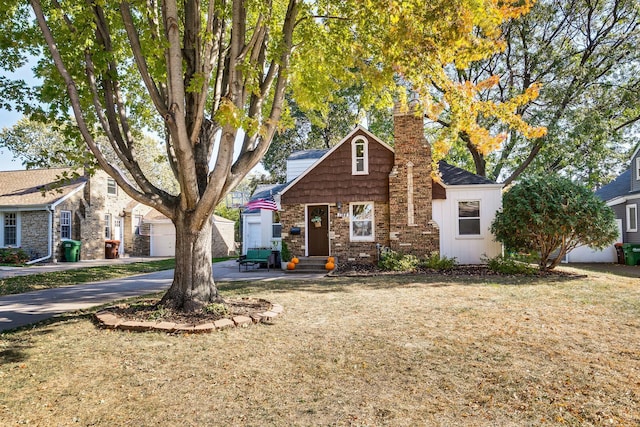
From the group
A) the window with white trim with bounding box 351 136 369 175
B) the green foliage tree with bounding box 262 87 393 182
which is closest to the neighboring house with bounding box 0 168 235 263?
the green foliage tree with bounding box 262 87 393 182

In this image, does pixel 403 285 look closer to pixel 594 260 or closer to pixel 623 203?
pixel 594 260

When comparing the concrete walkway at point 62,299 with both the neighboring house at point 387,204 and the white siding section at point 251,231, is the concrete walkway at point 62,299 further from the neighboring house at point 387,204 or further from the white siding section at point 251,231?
the white siding section at point 251,231

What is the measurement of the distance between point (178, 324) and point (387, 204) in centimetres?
1103

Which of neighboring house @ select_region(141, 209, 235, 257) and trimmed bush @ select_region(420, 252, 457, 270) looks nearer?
trimmed bush @ select_region(420, 252, 457, 270)

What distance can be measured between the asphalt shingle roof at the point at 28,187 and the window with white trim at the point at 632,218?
92.9 ft

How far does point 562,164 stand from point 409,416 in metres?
21.4

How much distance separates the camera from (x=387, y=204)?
51.2 ft

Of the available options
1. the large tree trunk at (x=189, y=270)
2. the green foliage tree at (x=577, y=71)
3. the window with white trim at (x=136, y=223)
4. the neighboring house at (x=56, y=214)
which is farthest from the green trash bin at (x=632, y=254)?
the window with white trim at (x=136, y=223)

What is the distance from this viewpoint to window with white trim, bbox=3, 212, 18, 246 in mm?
20953

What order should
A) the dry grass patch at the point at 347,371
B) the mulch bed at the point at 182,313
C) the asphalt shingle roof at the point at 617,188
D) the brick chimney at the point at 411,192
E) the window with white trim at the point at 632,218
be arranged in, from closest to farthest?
1. the dry grass patch at the point at 347,371
2. the mulch bed at the point at 182,313
3. the brick chimney at the point at 411,192
4. the window with white trim at the point at 632,218
5. the asphalt shingle roof at the point at 617,188

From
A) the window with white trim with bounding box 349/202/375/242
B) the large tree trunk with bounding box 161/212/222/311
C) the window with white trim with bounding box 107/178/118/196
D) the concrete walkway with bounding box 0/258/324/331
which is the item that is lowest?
the concrete walkway with bounding box 0/258/324/331

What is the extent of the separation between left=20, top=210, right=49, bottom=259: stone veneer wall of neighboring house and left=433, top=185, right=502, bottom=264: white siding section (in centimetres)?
1938

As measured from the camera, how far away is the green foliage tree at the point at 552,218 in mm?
11766

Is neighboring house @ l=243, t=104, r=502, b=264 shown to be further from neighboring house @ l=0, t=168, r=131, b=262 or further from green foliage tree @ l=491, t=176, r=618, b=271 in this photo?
neighboring house @ l=0, t=168, r=131, b=262
